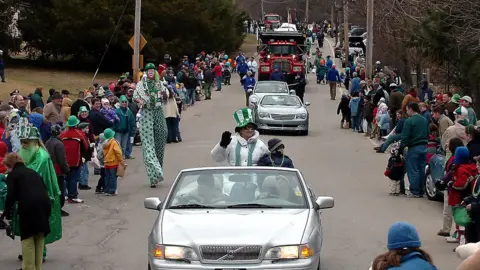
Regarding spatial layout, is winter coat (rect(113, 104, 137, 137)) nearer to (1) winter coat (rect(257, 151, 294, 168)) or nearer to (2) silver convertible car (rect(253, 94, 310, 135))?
(2) silver convertible car (rect(253, 94, 310, 135))

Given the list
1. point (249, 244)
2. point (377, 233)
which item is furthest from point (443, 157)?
point (249, 244)

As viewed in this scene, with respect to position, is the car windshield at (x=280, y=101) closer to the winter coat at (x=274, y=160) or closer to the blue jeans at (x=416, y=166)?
the blue jeans at (x=416, y=166)

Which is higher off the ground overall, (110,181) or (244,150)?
(244,150)

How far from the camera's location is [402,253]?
6246 millimetres

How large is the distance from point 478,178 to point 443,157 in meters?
4.96

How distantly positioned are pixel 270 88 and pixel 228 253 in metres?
27.7

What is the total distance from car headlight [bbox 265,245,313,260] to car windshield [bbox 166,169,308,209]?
1008 mm

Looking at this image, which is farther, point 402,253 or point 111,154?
point 111,154

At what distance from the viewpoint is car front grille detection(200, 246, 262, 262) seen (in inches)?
360

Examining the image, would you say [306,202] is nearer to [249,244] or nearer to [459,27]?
[249,244]

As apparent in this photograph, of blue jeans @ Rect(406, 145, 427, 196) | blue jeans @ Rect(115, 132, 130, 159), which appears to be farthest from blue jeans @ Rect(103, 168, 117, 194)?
blue jeans @ Rect(406, 145, 427, 196)

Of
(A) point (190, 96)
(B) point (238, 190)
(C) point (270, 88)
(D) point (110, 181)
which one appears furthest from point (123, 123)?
(A) point (190, 96)

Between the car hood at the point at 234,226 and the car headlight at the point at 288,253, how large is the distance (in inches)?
2.5

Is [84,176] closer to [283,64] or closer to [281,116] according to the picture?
[281,116]
